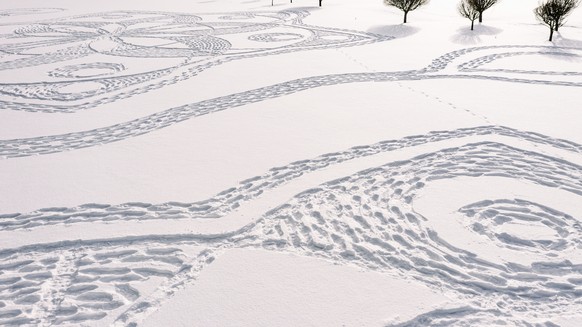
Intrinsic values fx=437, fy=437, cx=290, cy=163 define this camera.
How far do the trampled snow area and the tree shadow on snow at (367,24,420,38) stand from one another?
13.4 ft

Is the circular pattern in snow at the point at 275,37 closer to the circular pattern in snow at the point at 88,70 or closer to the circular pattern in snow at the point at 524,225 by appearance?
the circular pattern in snow at the point at 88,70

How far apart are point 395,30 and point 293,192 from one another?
1290 centimetres

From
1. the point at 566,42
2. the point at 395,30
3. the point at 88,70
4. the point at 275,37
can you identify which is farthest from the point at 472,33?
the point at 88,70

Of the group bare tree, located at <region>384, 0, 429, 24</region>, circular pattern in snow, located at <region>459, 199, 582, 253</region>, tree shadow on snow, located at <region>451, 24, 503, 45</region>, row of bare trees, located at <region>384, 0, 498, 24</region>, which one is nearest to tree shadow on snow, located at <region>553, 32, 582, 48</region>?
tree shadow on snow, located at <region>451, 24, 503, 45</region>

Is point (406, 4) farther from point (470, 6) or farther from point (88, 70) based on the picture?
→ point (88, 70)

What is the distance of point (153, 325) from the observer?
3682 millimetres

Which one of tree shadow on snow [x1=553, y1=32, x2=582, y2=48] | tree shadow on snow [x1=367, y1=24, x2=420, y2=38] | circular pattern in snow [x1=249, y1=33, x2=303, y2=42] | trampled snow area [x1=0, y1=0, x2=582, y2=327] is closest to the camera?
trampled snow area [x1=0, y1=0, x2=582, y2=327]

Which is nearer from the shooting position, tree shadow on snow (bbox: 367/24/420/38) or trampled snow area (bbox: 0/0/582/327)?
trampled snow area (bbox: 0/0/582/327)

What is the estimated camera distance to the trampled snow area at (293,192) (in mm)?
3949

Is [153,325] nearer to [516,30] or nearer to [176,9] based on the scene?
[516,30]

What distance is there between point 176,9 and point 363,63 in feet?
50.0

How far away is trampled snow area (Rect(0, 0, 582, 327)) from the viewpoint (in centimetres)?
395

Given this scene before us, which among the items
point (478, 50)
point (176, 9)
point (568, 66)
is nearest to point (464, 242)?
point (568, 66)

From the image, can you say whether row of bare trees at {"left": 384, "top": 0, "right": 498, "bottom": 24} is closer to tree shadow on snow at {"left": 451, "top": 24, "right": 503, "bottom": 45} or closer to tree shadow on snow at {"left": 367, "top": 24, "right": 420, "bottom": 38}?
tree shadow on snow at {"left": 451, "top": 24, "right": 503, "bottom": 45}
